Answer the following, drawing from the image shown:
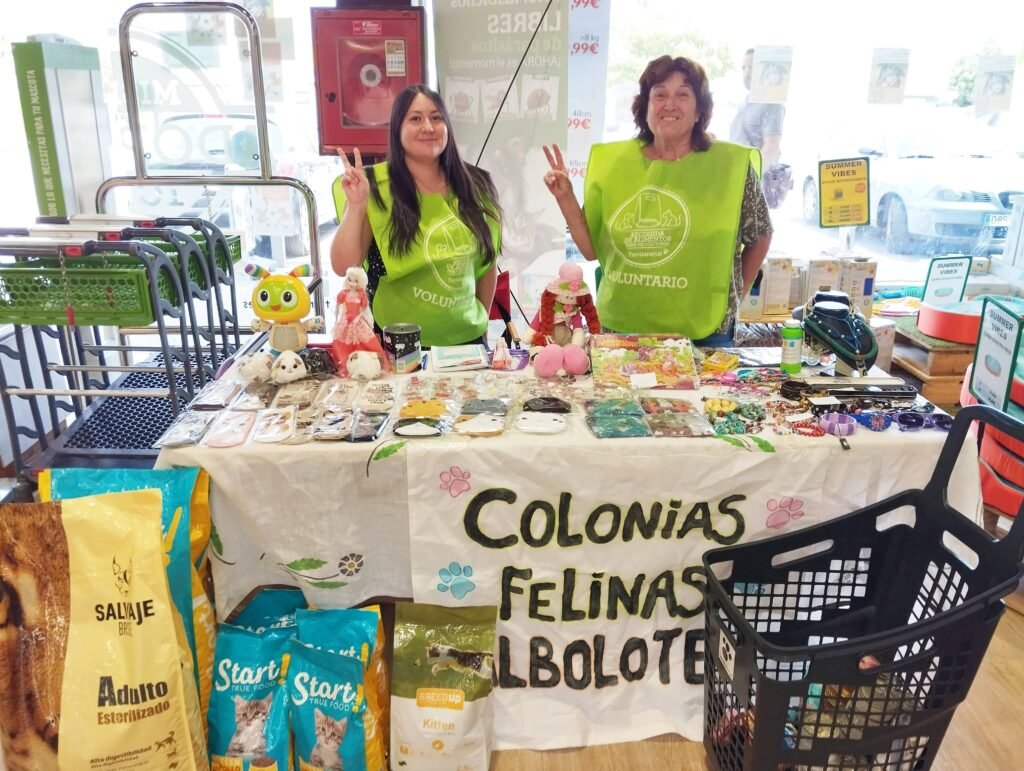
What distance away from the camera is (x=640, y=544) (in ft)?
5.43

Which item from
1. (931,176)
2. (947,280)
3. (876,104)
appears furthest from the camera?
(931,176)

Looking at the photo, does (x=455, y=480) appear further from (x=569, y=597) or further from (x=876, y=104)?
(x=876, y=104)

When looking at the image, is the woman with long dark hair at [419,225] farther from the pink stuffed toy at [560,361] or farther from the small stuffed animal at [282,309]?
the pink stuffed toy at [560,361]

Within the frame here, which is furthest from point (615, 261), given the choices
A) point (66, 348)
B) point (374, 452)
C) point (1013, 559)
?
point (66, 348)

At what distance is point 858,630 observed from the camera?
171 centimetres

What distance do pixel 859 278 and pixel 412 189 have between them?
207cm

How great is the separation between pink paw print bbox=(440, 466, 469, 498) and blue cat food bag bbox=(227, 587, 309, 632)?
1.47 ft

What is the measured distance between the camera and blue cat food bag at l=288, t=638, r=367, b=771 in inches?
61.1

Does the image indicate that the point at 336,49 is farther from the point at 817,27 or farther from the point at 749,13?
the point at 817,27

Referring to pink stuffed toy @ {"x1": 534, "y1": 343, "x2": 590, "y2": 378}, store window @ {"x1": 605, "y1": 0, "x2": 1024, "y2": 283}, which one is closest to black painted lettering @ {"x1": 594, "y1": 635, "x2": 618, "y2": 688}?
pink stuffed toy @ {"x1": 534, "y1": 343, "x2": 590, "y2": 378}

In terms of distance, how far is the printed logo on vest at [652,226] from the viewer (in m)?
2.21

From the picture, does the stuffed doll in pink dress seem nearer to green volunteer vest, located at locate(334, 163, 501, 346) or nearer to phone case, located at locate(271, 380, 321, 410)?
phone case, located at locate(271, 380, 321, 410)

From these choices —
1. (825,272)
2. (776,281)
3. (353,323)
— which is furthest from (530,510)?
(825,272)

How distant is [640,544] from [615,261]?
38.3 inches
